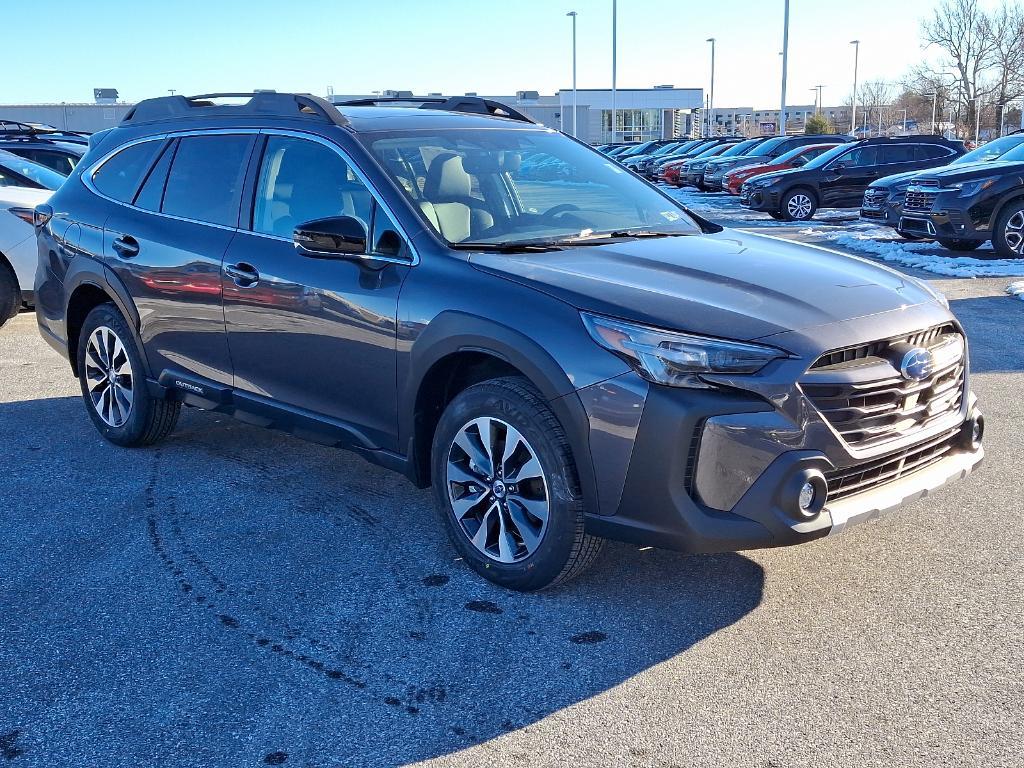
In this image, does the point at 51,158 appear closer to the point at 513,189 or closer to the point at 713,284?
the point at 513,189

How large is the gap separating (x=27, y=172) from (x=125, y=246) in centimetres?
579

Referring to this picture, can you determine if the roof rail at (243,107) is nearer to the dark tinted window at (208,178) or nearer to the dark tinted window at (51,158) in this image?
the dark tinted window at (208,178)

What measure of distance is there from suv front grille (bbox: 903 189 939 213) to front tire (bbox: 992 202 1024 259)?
0.87 meters

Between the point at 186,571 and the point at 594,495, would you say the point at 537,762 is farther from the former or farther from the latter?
the point at 186,571

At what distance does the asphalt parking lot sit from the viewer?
2936 mm

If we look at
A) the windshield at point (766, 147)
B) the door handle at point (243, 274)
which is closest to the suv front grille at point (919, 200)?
the door handle at point (243, 274)

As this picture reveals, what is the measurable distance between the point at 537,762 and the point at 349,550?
1.74 m

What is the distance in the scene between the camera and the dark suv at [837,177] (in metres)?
21.2

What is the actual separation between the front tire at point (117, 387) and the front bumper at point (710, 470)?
A: 10.1 ft

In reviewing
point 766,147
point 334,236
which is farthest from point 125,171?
point 766,147

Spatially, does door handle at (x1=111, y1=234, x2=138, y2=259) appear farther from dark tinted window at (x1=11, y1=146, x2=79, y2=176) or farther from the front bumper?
dark tinted window at (x1=11, y1=146, x2=79, y2=176)

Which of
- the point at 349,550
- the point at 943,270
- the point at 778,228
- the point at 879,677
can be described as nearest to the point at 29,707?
the point at 349,550

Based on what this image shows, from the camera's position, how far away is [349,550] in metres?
4.37

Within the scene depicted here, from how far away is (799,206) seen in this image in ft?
69.7
